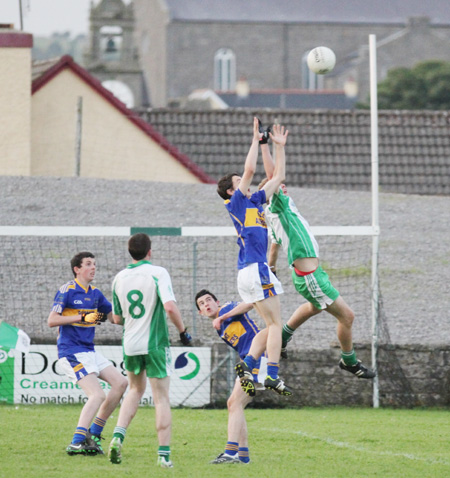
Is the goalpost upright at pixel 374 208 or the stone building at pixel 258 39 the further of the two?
the stone building at pixel 258 39

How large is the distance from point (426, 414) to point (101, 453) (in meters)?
5.22

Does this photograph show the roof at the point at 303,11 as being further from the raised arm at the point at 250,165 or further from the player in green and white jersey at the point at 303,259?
the raised arm at the point at 250,165

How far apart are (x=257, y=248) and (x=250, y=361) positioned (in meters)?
1.10

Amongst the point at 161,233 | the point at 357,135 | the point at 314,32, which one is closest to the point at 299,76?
the point at 314,32

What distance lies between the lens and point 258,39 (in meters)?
85.6

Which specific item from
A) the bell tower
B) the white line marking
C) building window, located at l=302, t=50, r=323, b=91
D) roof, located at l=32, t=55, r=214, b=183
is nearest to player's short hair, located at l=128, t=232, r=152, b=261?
the white line marking

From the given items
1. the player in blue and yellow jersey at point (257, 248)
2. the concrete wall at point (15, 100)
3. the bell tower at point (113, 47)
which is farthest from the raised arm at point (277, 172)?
the bell tower at point (113, 47)

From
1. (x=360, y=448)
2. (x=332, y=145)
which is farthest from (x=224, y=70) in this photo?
(x=360, y=448)

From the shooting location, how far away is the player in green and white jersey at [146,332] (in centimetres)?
877

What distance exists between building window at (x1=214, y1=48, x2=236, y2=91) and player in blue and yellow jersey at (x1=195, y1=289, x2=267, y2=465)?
78146 mm

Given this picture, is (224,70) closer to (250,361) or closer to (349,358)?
(349,358)

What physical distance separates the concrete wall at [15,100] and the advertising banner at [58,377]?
1009 centimetres

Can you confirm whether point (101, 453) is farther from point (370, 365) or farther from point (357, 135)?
point (357, 135)

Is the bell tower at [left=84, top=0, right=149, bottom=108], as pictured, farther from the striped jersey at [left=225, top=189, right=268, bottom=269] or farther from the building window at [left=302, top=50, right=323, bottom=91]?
the striped jersey at [left=225, top=189, right=268, bottom=269]
